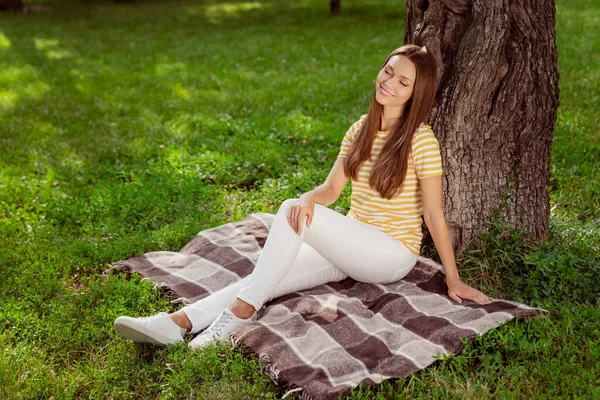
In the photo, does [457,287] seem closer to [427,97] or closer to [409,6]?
[427,97]

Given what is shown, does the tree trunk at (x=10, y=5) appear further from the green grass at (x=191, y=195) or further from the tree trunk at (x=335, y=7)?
the tree trunk at (x=335, y=7)

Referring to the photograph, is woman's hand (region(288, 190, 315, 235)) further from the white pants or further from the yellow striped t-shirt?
the yellow striped t-shirt

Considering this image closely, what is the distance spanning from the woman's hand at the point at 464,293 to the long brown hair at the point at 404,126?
652 millimetres

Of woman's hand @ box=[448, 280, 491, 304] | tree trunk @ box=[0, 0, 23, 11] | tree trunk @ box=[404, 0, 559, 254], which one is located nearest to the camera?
woman's hand @ box=[448, 280, 491, 304]

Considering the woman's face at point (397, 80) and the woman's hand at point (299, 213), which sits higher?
the woman's face at point (397, 80)

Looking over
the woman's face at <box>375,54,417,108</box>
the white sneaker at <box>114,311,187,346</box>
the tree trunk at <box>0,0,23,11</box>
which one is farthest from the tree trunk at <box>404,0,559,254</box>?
the tree trunk at <box>0,0,23,11</box>

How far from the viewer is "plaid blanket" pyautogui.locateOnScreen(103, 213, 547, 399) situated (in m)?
3.22

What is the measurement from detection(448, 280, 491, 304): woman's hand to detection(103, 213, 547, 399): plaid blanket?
0.13ft

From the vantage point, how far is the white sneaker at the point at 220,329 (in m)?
3.55

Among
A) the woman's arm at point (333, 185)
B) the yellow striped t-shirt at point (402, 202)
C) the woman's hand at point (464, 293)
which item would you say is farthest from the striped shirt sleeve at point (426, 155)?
the woman's hand at point (464, 293)

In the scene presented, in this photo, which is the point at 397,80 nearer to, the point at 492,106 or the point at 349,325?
the point at 492,106

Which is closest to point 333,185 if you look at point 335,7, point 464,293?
point 464,293

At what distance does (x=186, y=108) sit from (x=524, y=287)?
5.35 meters

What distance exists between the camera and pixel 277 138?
6941mm
